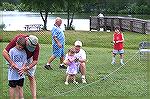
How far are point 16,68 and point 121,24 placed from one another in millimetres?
12309

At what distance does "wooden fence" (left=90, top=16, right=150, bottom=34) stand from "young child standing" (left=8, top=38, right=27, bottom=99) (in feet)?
35.9

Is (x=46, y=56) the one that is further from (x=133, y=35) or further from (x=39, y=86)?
(x=133, y=35)

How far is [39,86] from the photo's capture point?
8.16m

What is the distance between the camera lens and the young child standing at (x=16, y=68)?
613cm

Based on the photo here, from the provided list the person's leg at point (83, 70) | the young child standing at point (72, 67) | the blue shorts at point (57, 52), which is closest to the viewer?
the young child standing at point (72, 67)

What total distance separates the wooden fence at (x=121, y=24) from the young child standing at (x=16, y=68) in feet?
35.9

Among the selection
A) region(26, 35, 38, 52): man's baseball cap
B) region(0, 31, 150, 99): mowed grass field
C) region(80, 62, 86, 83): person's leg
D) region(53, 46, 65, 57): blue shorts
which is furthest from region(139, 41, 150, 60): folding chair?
region(26, 35, 38, 52): man's baseball cap

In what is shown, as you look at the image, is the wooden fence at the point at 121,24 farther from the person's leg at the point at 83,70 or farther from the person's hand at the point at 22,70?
the person's hand at the point at 22,70

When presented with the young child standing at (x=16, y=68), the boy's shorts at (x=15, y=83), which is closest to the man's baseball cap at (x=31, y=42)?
the young child standing at (x=16, y=68)

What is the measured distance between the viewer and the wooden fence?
17172 millimetres

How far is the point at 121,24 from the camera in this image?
18062 mm

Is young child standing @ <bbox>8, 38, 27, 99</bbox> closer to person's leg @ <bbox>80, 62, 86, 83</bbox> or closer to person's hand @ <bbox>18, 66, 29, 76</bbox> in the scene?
person's hand @ <bbox>18, 66, 29, 76</bbox>

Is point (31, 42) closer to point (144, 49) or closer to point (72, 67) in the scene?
point (72, 67)

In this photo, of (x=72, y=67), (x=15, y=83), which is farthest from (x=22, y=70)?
(x=72, y=67)
